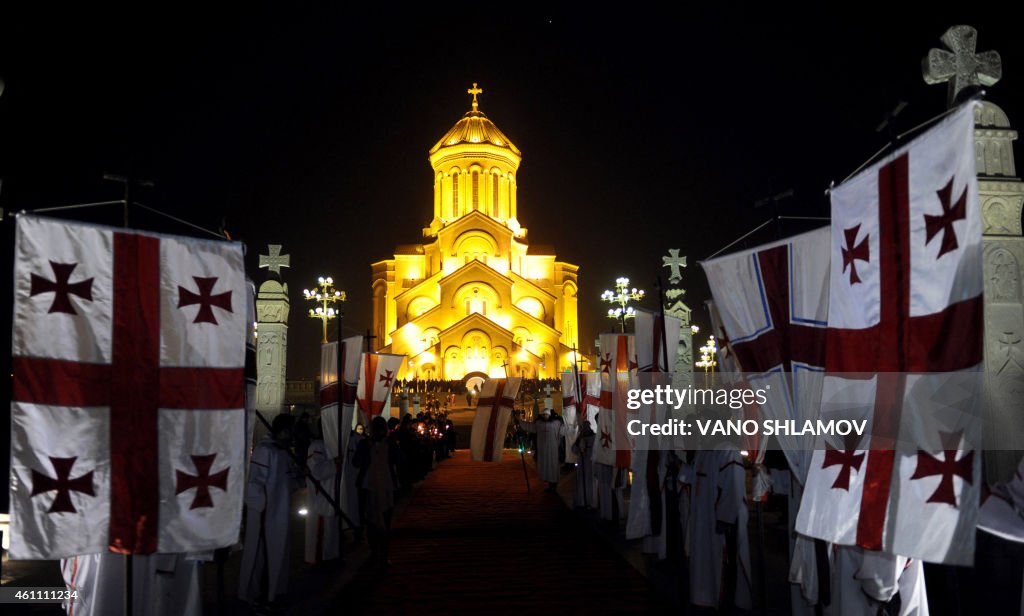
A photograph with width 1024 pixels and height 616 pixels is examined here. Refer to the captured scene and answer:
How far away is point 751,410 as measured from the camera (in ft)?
26.4

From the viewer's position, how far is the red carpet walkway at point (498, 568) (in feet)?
23.2

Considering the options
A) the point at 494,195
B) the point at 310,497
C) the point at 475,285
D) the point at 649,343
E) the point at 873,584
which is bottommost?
the point at 310,497

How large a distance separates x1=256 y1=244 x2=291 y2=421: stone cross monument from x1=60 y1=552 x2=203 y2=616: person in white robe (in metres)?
11.9

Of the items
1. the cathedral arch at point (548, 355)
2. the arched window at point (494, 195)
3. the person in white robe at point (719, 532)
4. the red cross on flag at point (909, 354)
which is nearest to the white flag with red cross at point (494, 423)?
the person in white robe at point (719, 532)

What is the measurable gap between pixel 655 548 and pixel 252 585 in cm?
475

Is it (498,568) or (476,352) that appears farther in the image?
(476,352)

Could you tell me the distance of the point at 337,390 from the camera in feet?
32.8

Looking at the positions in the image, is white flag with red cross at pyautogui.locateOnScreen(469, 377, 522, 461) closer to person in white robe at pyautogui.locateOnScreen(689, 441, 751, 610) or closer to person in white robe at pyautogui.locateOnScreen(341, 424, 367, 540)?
person in white robe at pyautogui.locateOnScreen(341, 424, 367, 540)

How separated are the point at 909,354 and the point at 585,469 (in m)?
10.0

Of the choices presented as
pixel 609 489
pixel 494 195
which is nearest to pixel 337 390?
pixel 609 489

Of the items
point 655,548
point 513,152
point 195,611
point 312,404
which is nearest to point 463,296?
point 513,152

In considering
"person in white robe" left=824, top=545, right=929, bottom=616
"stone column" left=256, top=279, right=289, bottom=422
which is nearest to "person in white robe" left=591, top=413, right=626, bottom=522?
"person in white robe" left=824, top=545, right=929, bottom=616

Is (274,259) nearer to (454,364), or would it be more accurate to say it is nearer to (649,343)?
(649,343)

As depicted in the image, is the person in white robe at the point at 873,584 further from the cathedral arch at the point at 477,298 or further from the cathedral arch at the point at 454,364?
the cathedral arch at the point at 477,298
